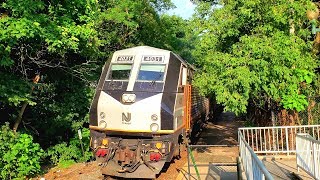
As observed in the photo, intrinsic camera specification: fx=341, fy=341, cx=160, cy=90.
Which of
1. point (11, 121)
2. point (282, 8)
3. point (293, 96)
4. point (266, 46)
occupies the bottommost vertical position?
point (11, 121)

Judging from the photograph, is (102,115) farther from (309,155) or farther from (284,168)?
(309,155)

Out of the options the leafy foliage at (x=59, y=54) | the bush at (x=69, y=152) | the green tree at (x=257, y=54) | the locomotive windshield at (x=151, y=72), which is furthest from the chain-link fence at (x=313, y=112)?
the bush at (x=69, y=152)

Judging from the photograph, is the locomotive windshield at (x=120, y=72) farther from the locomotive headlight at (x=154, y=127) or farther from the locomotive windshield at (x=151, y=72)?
the locomotive headlight at (x=154, y=127)

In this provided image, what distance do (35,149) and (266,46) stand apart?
784cm

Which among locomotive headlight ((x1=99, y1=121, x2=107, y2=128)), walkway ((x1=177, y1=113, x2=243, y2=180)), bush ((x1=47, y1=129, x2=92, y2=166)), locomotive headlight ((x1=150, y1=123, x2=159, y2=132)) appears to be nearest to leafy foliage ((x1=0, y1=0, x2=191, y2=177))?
bush ((x1=47, y1=129, x2=92, y2=166))

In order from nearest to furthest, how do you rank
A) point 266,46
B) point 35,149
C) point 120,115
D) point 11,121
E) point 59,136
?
point 266,46
point 120,115
point 35,149
point 11,121
point 59,136

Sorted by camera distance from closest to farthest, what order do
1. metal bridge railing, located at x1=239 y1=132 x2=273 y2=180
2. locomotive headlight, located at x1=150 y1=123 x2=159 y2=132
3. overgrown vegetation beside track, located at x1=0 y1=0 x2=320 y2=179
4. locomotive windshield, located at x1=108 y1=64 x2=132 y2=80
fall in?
metal bridge railing, located at x1=239 y1=132 x2=273 y2=180 → overgrown vegetation beside track, located at x1=0 y1=0 x2=320 y2=179 → locomotive headlight, located at x1=150 y1=123 x2=159 y2=132 → locomotive windshield, located at x1=108 y1=64 x2=132 y2=80

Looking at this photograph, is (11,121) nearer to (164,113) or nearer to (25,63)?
(25,63)

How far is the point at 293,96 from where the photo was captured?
9.29 metres

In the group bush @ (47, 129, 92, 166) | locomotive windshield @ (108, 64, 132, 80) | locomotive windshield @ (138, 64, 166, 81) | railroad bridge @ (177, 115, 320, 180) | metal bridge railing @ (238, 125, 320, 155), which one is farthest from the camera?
bush @ (47, 129, 92, 166)

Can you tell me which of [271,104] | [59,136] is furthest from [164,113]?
[59,136]

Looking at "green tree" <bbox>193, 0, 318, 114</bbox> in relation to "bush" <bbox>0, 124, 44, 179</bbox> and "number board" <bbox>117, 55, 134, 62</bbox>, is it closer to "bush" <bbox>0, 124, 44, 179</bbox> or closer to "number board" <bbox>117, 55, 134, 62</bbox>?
"number board" <bbox>117, 55, 134, 62</bbox>

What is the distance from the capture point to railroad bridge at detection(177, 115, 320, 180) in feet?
22.1

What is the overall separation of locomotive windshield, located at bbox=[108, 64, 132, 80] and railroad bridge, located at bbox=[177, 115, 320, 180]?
2.81 meters
